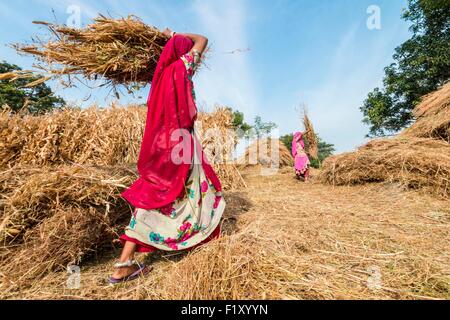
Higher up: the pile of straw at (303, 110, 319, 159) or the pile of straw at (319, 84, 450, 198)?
the pile of straw at (303, 110, 319, 159)

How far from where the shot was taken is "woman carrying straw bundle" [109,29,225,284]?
1844mm

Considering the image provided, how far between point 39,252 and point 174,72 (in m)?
1.63

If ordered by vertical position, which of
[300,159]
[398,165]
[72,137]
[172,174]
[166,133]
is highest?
[72,137]

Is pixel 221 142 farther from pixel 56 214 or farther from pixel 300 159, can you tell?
pixel 56 214

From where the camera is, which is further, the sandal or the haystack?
the haystack

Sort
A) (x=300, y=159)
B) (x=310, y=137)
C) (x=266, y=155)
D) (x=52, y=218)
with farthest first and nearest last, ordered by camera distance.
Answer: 1. (x=266, y=155)
2. (x=310, y=137)
3. (x=300, y=159)
4. (x=52, y=218)

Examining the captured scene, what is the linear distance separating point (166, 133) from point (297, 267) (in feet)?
4.44

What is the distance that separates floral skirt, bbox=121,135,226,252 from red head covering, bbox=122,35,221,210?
98mm

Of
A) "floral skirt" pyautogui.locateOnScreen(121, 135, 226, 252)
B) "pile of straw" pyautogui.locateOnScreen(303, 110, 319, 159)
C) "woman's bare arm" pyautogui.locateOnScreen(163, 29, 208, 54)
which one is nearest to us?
"floral skirt" pyautogui.locateOnScreen(121, 135, 226, 252)

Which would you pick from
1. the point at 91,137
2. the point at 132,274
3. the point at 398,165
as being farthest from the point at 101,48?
the point at 398,165

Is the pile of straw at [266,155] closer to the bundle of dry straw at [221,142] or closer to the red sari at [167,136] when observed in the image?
the bundle of dry straw at [221,142]

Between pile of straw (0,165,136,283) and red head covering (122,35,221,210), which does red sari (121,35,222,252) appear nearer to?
red head covering (122,35,221,210)

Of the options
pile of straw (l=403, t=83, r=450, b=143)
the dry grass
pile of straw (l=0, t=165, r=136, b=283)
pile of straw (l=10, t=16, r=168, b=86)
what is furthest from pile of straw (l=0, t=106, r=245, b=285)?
pile of straw (l=403, t=83, r=450, b=143)

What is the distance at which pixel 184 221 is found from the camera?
1.94 metres
